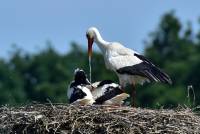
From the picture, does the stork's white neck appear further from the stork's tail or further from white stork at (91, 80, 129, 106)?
white stork at (91, 80, 129, 106)

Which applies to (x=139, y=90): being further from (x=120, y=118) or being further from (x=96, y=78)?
(x=120, y=118)

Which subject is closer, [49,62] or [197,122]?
[197,122]

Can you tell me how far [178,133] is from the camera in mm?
16547

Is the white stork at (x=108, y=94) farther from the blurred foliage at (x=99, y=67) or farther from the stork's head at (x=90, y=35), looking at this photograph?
the blurred foliage at (x=99, y=67)

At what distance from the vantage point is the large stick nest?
1656cm

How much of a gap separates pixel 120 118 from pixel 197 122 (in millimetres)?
1120

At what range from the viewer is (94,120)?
657 inches

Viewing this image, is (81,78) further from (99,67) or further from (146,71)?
(99,67)

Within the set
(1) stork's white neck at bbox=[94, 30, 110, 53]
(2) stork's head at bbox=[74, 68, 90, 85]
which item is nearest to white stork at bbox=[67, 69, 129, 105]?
(2) stork's head at bbox=[74, 68, 90, 85]

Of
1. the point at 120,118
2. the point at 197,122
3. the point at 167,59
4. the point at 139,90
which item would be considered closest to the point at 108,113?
the point at 120,118

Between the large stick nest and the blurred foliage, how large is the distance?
25618 millimetres


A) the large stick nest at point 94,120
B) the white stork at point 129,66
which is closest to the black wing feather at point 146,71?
the white stork at point 129,66

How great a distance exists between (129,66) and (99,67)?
29753mm

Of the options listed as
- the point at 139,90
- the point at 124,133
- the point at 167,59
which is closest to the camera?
the point at 124,133
